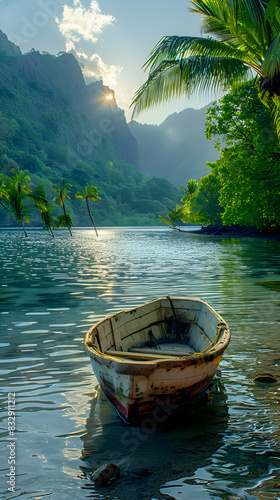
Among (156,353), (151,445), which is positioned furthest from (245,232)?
(151,445)

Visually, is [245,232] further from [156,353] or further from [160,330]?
[156,353]

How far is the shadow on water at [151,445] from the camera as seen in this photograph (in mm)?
3631

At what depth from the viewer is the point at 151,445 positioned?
430cm

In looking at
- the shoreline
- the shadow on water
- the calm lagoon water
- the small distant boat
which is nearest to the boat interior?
the small distant boat

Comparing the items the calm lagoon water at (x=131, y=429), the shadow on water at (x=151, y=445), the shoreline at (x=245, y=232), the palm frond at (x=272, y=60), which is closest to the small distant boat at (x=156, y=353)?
the shadow on water at (x=151, y=445)

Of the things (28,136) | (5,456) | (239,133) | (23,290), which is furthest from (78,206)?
(5,456)

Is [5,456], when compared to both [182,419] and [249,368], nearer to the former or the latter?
[182,419]

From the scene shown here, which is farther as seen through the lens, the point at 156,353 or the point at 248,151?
the point at 248,151

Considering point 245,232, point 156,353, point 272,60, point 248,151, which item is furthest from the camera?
point 245,232

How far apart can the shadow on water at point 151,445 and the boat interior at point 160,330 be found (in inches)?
35.9

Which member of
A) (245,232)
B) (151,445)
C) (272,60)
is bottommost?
(151,445)

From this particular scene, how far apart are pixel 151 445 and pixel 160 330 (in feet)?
10.8

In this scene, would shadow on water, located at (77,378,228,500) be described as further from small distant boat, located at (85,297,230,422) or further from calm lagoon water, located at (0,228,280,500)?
small distant boat, located at (85,297,230,422)

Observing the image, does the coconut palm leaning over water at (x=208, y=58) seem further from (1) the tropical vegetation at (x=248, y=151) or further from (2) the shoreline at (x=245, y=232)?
(2) the shoreline at (x=245, y=232)
